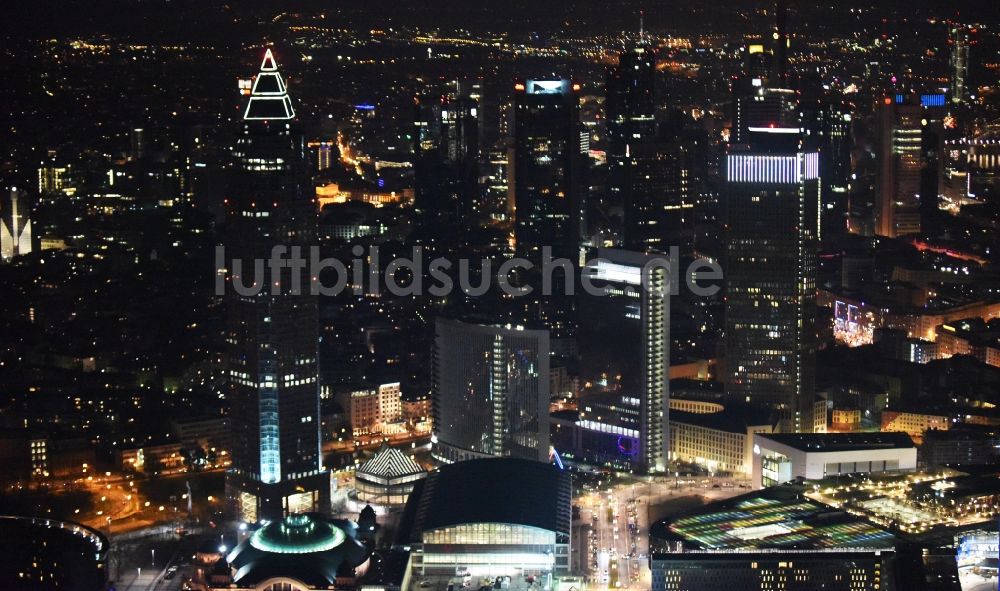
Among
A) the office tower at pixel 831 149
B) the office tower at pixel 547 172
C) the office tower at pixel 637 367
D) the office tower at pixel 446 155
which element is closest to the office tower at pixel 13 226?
the office tower at pixel 446 155

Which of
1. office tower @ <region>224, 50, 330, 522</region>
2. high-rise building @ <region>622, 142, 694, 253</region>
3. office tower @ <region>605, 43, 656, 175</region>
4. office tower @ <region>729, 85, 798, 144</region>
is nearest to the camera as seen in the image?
office tower @ <region>224, 50, 330, 522</region>

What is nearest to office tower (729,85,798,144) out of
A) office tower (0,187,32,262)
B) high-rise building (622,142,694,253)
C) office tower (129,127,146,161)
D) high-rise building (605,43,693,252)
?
high-rise building (622,142,694,253)

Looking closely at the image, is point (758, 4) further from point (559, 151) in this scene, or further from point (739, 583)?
point (739, 583)

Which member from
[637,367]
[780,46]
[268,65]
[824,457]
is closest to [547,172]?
[780,46]

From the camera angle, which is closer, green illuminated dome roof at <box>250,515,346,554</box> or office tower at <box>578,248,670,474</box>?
green illuminated dome roof at <box>250,515,346,554</box>

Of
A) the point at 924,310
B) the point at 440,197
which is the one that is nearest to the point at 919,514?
the point at 924,310

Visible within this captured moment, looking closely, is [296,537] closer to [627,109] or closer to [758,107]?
[758,107]

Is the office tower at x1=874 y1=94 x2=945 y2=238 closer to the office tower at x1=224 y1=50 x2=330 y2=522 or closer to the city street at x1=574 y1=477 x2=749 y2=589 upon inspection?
the city street at x1=574 y1=477 x2=749 y2=589
